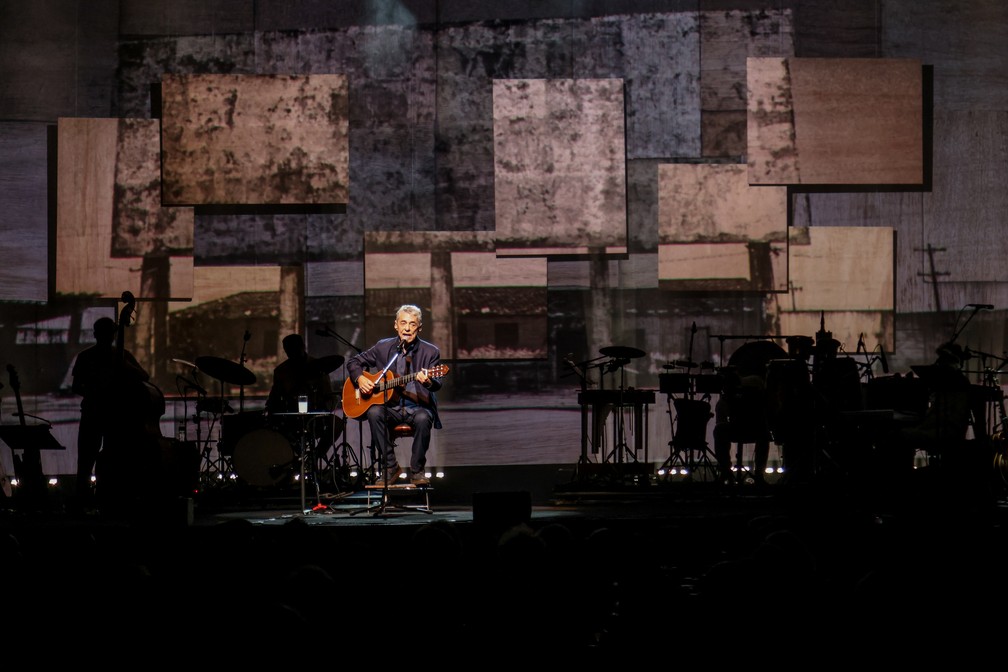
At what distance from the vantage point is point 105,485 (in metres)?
6.44

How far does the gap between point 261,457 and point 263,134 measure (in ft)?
10.2

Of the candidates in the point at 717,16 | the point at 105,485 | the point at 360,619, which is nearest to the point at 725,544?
the point at 360,619

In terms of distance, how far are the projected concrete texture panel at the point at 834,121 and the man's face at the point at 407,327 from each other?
3622 millimetres

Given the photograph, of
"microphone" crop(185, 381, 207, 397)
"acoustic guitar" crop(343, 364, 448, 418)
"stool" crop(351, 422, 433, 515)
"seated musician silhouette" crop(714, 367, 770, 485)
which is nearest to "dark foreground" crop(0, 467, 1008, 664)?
"stool" crop(351, 422, 433, 515)

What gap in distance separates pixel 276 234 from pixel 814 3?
488cm

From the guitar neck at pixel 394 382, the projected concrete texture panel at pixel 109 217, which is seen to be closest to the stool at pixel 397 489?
the guitar neck at pixel 394 382

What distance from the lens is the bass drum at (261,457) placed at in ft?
24.8

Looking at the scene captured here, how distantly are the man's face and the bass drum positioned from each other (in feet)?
3.64

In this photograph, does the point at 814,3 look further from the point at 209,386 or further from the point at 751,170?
the point at 209,386

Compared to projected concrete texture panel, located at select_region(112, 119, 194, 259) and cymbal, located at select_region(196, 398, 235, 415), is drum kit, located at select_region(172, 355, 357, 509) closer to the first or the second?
cymbal, located at select_region(196, 398, 235, 415)

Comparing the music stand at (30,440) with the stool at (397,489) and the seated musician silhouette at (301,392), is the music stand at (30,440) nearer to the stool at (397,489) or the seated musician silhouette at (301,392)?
the seated musician silhouette at (301,392)

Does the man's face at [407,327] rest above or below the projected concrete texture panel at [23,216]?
below

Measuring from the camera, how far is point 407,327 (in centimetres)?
726

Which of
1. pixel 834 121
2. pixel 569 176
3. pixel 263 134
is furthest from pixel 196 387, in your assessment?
Answer: pixel 834 121
